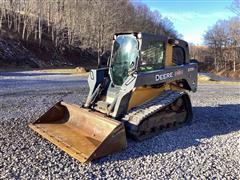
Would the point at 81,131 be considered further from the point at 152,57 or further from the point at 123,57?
the point at 152,57

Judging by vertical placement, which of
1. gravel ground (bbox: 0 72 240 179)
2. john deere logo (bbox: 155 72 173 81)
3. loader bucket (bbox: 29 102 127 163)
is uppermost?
john deere logo (bbox: 155 72 173 81)

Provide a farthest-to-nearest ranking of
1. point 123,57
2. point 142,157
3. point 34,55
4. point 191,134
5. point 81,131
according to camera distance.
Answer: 1. point 34,55
2. point 123,57
3. point 191,134
4. point 81,131
5. point 142,157

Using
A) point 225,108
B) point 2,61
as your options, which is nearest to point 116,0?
point 2,61

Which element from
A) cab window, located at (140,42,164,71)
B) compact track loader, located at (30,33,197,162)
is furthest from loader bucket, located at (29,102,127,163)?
cab window, located at (140,42,164,71)

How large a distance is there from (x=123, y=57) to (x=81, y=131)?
194 centimetres

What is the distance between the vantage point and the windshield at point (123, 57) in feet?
23.3

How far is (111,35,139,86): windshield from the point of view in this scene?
7.10 meters

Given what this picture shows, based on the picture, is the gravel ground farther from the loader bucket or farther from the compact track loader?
the compact track loader

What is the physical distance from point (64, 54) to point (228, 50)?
4544cm

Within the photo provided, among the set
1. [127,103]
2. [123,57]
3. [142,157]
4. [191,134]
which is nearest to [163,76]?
[123,57]

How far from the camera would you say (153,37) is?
7211mm

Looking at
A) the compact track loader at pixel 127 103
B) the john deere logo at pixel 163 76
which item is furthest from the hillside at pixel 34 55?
the john deere logo at pixel 163 76

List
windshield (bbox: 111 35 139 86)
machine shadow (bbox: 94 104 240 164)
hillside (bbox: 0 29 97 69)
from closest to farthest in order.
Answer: machine shadow (bbox: 94 104 240 164) < windshield (bbox: 111 35 139 86) < hillside (bbox: 0 29 97 69)

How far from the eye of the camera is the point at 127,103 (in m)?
6.71
